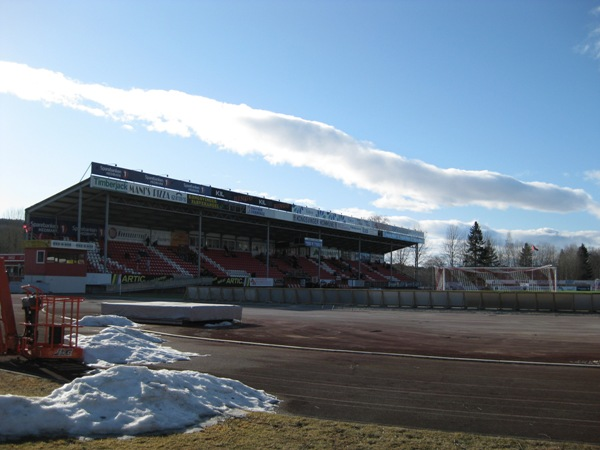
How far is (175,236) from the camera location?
6338 cm

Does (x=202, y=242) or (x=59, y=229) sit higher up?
(x=59, y=229)

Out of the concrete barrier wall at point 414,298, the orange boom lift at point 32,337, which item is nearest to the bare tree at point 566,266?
the concrete barrier wall at point 414,298

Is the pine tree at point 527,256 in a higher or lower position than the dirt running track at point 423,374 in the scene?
higher

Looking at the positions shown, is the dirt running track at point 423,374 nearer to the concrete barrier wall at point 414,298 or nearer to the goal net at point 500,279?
the concrete barrier wall at point 414,298

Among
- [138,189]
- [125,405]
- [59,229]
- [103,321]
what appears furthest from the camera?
[59,229]

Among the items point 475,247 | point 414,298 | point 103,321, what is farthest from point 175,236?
point 475,247

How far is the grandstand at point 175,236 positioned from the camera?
46719 millimetres

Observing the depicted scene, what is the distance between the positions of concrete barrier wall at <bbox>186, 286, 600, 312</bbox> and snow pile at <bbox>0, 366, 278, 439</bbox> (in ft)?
102

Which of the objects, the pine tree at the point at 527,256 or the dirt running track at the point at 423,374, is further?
the pine tree at the point at 527,256

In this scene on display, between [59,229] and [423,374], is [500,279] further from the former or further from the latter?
[423,374]

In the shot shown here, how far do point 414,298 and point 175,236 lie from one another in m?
35.1

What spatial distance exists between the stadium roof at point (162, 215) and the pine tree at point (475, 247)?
3257 centimetres

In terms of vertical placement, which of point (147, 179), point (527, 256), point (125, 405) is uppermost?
point (147, 179)

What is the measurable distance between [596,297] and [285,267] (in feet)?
144
